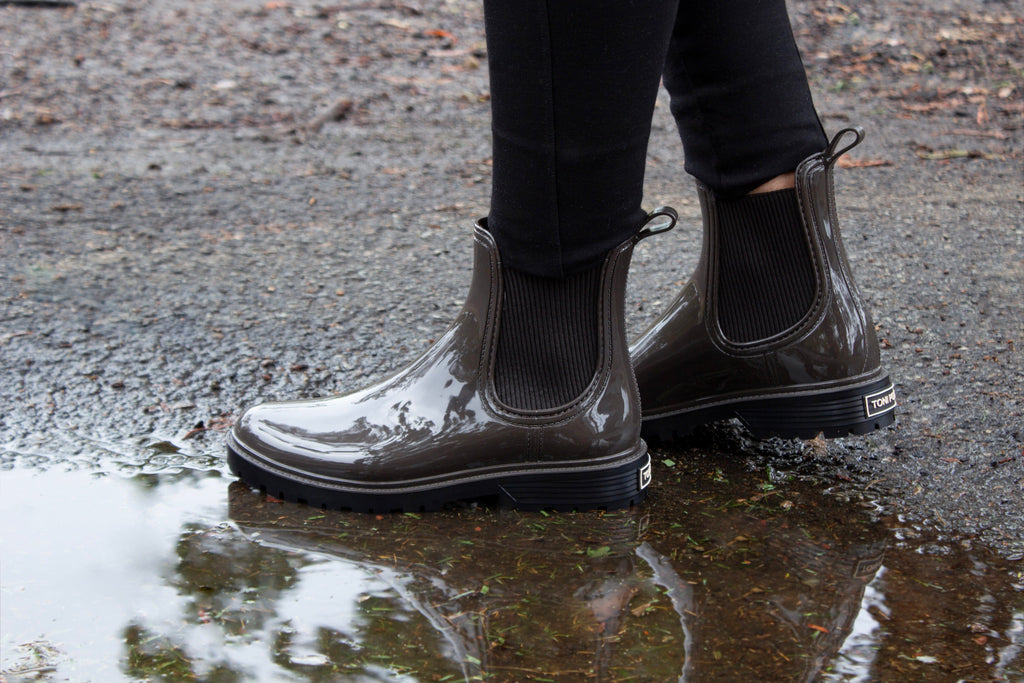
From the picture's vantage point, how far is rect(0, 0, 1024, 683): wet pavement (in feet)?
3.84

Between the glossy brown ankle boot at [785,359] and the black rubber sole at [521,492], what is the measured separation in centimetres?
22

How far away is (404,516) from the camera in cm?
149

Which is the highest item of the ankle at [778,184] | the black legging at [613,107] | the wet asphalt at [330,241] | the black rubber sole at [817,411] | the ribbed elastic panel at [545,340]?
the black legging at [613,107]

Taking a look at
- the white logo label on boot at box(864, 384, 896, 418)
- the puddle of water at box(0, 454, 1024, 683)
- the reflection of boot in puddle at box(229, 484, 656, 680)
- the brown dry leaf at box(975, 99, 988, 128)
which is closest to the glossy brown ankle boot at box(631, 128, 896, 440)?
the white logo label on boot at box(864, 384, 896, 418)

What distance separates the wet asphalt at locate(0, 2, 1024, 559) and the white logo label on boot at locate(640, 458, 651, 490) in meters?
0.21

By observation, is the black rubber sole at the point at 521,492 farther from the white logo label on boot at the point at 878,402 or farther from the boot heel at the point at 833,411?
the white logo label on boot at the point at 878,402

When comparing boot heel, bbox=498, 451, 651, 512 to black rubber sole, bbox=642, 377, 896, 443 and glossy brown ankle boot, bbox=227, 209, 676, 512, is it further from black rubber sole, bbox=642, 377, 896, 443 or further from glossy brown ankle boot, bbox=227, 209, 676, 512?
black rubber sole, bbox=642, 377, 896, 443

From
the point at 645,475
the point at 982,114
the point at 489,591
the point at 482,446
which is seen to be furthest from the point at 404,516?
the point at 982,114

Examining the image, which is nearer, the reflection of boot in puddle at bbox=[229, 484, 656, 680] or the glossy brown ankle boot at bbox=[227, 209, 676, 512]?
the reflection of boot in puddle at bbox=[229, 484, 656, 680]

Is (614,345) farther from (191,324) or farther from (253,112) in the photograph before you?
(253,112)

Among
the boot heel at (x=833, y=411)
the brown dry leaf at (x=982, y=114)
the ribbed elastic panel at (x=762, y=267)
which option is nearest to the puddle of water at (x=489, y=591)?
the boot heel at (x=833, y=411)

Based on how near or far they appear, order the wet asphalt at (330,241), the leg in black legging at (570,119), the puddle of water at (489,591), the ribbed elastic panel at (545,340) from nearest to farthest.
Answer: the puddle of water at (489,591), the leg in black legging at (570,119), the ribbed elastic panel at (545,340), the wet asphalt at (330,241)

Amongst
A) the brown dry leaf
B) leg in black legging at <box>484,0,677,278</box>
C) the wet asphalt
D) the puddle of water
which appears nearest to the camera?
the puddle of water

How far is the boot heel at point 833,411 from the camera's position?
5.16 ft
